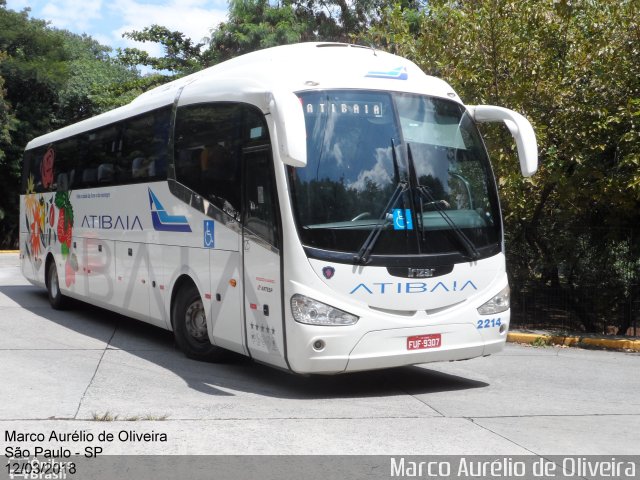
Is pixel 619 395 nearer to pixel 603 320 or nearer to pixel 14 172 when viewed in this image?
pixel 603 320

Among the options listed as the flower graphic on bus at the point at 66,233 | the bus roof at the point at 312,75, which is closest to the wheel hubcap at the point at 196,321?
the bus roof at the point at 312,75

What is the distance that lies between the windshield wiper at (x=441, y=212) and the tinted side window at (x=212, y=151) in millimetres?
1905

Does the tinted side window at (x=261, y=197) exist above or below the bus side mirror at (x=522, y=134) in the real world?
below

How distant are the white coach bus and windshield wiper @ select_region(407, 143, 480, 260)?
0.01m

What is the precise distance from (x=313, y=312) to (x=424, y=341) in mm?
1255

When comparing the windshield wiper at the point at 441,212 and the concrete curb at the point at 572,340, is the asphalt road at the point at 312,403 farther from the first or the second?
the windshield wiper at the point at 441,212

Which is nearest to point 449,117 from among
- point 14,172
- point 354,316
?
point 354,316

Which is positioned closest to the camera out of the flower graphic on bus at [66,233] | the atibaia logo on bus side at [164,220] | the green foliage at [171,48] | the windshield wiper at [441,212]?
the windshield wiper at [441,212]

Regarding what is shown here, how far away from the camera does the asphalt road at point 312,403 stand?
6750 mm

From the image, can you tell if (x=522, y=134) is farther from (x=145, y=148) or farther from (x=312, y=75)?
(x=145, y=148)

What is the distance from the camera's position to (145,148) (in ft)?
37.9

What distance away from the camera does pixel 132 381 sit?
9.12 m

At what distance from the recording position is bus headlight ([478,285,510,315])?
8.84 metres

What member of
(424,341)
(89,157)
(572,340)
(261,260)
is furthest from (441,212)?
(89,157)
